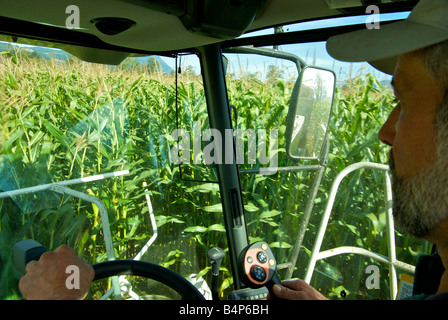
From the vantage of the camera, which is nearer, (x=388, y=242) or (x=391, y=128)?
(x=391, y=128)

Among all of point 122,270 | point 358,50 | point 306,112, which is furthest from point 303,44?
point 122,270

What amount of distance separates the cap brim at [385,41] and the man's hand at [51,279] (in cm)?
104

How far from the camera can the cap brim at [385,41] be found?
38.7 inches

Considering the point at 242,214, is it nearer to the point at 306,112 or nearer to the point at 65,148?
the point at 306,112

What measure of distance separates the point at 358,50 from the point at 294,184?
1.79 metres

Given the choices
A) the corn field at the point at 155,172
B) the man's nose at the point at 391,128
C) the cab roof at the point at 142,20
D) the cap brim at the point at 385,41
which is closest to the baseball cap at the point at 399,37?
the cap brim at the point at 385,41

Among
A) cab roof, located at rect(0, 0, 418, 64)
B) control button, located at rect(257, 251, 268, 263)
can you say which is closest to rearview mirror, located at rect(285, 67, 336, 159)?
cab roof, located at rect(0, 0, 418, 64)

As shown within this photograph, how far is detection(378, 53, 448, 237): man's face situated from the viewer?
1.00 meters

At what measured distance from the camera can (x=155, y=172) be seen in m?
2.47

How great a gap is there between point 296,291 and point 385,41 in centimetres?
91

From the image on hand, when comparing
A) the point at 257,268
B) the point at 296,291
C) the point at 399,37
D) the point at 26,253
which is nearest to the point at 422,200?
the point at 399,37
